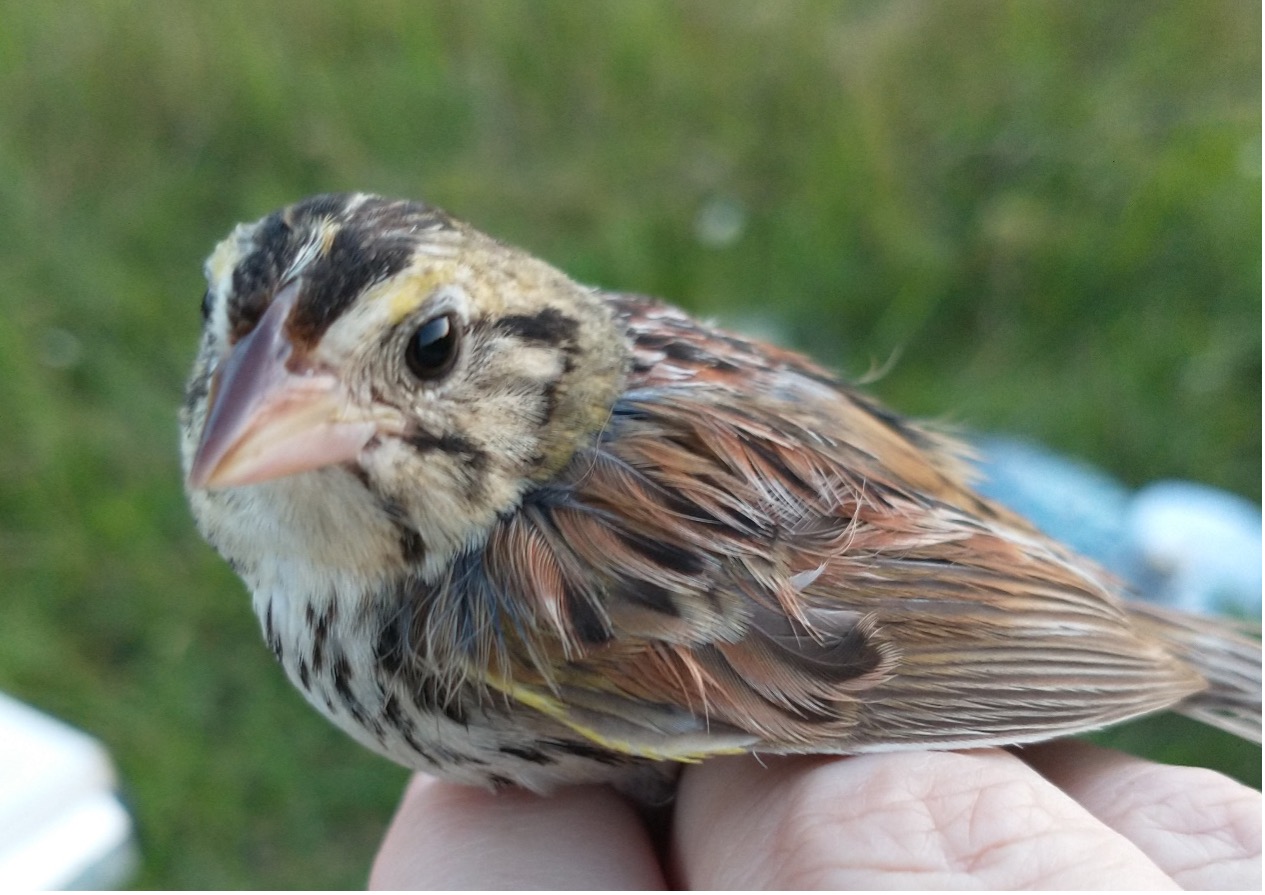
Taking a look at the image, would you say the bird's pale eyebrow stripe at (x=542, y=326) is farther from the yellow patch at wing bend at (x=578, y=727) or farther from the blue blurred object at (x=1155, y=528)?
the blue blurred object at (x=1155, y=528)

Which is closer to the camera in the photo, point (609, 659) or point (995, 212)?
point (609, 659)

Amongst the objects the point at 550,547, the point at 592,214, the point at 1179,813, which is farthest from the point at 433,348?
the point at 592,214

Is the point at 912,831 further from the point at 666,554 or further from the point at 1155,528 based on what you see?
the point at 1155,528

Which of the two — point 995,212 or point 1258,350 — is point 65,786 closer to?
point 995,212

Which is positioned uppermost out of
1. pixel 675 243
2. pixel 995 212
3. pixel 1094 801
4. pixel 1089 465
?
pixel 995 212

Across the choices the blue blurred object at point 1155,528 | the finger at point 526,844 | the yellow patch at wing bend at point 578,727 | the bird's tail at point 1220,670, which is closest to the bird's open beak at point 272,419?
the yellow patch at wing bend at point 578,727

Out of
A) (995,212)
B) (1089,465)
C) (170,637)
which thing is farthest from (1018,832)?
A: (995,212)
